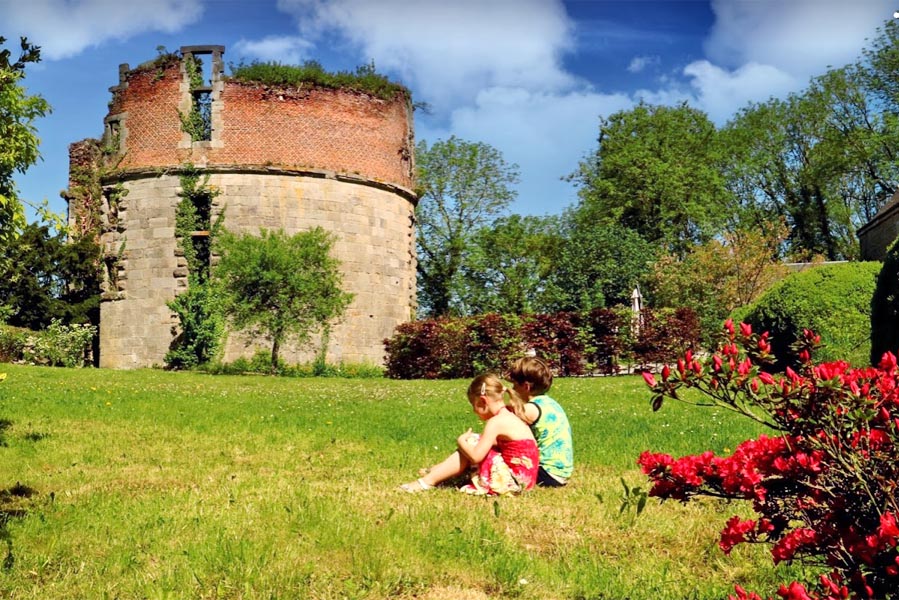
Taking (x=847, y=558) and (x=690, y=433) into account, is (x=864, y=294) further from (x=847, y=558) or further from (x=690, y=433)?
(x=847, y=558)

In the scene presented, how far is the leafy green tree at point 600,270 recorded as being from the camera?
127ft

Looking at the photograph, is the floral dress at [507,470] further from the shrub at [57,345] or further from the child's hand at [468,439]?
the shrub at [57,345]

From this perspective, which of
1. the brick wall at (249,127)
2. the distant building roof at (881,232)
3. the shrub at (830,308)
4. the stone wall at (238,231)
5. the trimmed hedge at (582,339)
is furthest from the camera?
the distant building roof at (881,232)

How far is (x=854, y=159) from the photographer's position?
4525 centimetres

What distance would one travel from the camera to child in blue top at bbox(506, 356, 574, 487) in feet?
23.0

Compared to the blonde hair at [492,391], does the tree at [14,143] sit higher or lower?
higher

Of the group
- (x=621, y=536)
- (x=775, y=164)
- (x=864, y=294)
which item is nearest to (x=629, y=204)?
(x=775, y=164)

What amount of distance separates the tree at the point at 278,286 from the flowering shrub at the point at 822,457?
2218 cm

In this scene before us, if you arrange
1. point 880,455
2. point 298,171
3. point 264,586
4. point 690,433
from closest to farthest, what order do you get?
point 880,455
point 264,586
point 690,433
point 298,171

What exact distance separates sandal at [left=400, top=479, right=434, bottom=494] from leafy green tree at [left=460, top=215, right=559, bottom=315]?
114 ft

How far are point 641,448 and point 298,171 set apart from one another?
68.1 ft

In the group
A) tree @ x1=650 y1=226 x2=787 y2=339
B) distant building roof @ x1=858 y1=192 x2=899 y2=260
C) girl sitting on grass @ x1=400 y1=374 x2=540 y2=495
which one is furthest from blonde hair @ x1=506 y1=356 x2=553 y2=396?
tree @ x1=650 y1=226 x2=787 y2=339

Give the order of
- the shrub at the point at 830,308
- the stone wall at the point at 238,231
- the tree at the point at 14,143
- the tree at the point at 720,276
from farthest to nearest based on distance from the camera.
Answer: the tree at the point at 720,276
the stone wall at the point at 238,231
the shrub at the point at 830,308
the tree at the point at 14,143

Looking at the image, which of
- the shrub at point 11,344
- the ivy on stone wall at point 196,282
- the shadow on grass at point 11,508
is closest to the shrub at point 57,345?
the shrub at point 11,344
